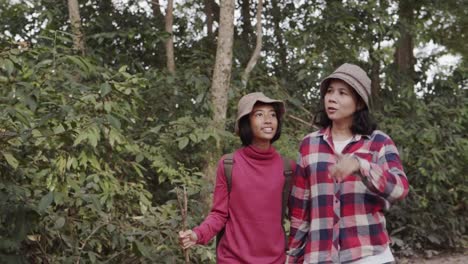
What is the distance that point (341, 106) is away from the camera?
2.47m

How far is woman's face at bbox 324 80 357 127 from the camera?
247 centimetres

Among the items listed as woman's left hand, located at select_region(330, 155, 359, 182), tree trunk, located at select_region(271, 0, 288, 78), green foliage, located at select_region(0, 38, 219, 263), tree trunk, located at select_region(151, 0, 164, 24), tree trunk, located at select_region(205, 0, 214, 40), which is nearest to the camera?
woman's left hand, located at select_region(330, 155, 359, 182)

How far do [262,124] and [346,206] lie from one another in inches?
23.5

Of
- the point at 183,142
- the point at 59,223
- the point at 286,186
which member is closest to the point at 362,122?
the point at 286,186

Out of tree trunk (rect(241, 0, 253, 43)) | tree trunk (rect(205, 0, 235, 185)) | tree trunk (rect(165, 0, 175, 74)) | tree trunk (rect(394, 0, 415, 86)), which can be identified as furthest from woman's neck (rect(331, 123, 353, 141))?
tree trunk (rect(241, 0, 253, 43))

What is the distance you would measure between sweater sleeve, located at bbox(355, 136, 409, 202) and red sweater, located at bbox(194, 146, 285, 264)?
0.52m

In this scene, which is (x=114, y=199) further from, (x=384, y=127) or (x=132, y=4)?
(x=384, y=127)

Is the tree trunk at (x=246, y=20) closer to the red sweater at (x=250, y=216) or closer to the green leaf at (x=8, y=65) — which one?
the green leaf at (x=8, y=65)

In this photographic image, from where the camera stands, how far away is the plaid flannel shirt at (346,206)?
2.34 metres

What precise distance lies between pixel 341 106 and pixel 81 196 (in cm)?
214

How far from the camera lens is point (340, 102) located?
8.09 feet

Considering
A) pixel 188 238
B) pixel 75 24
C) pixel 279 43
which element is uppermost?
pixel 75 24

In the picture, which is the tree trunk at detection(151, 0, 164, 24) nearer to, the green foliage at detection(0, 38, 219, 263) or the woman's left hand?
the green foliage at detection(0, 38, 219, 263)

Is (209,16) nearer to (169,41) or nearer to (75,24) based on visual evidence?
(169,41)
